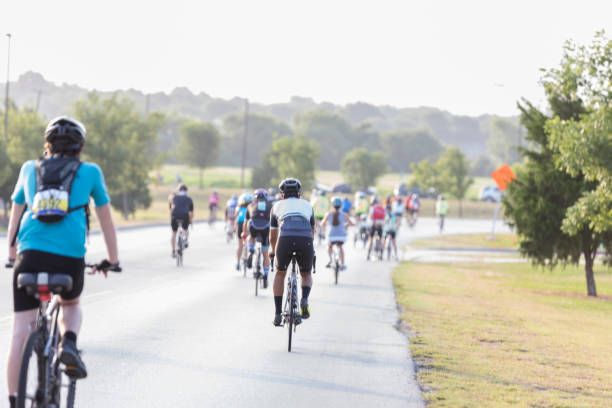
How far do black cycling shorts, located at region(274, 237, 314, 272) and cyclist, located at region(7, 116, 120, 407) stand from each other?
17.0 ft

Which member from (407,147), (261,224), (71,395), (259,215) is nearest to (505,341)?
(261,224)

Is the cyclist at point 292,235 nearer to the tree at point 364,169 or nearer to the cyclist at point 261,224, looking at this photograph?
the cyclist at point 261,224

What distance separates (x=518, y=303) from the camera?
805 inches

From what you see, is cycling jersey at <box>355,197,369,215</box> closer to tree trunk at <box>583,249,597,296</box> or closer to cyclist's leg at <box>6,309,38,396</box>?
tree trunk at <box>583,249,597,296</box>

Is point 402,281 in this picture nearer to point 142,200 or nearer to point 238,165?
point 142,200

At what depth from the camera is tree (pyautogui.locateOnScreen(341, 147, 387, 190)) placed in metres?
112

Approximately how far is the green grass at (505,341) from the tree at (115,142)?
32684 millimetres

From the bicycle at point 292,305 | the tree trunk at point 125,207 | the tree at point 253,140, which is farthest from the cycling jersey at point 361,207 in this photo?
the tree at point 253,140

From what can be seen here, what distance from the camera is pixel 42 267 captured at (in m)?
5.77

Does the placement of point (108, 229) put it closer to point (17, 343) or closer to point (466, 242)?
point (17, 343)

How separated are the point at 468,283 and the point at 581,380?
14445 mm

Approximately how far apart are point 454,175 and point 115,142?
37580 millimetres

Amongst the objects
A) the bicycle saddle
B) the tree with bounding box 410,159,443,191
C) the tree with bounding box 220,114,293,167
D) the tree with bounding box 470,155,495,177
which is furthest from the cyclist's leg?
the tree with bounding box 470,155,495,177

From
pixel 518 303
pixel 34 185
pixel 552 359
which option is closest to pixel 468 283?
pixel 518 303
